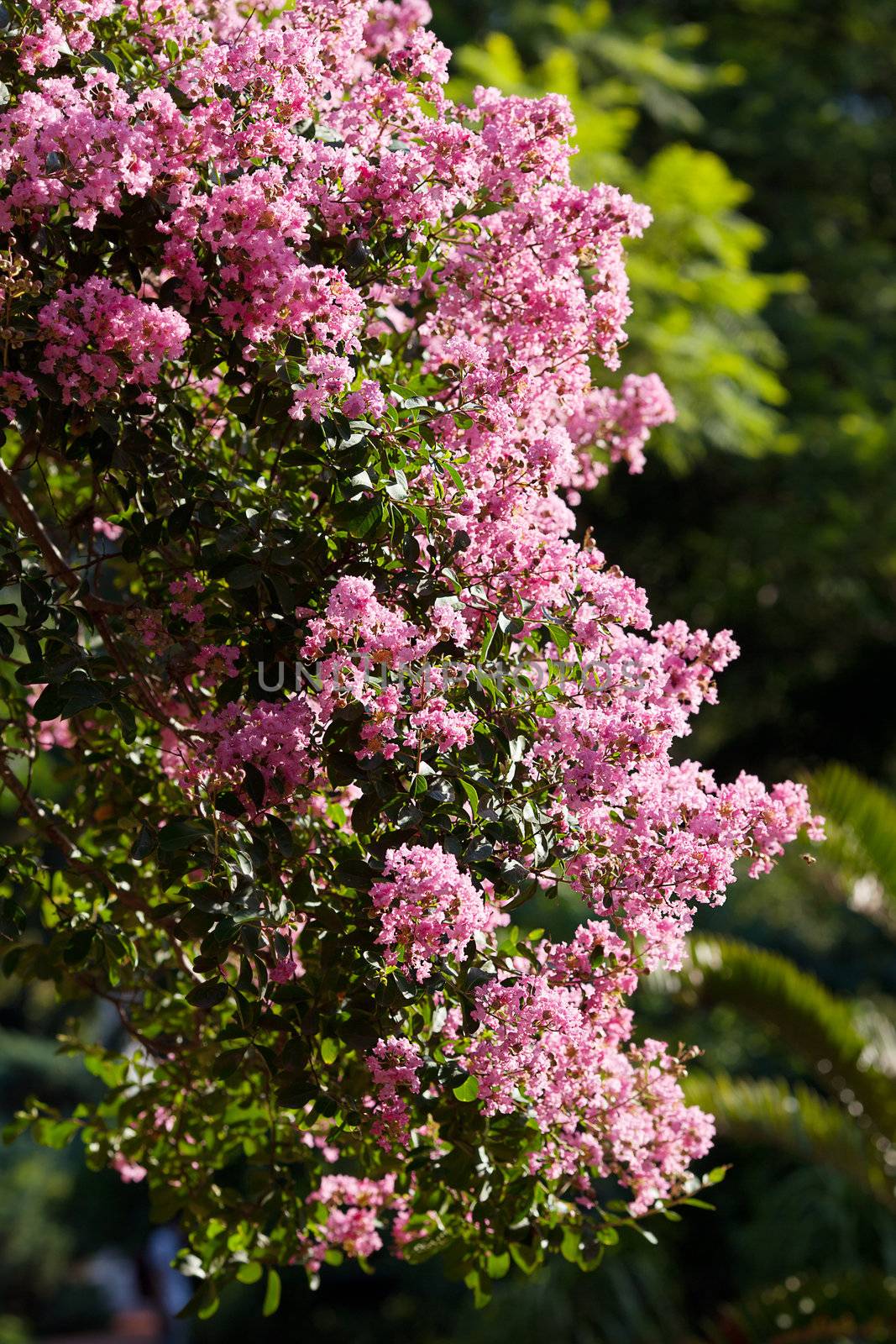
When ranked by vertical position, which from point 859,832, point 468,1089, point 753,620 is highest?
point 753,620

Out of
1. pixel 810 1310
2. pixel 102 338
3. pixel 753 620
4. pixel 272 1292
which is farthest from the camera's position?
pixel 753 620

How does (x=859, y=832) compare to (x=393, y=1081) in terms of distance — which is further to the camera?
(x=859, y=832)

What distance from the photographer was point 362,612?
183 centimetres

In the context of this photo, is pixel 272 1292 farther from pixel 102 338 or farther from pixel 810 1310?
pixel 810 1310

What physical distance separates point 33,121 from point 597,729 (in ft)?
3.56

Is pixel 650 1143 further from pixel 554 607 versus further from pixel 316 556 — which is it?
pixel 316 556

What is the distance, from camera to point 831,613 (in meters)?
11.7

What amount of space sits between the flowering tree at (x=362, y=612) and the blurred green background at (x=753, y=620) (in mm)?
2665

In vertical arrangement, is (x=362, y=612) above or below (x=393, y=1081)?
above

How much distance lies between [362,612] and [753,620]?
10199 mm

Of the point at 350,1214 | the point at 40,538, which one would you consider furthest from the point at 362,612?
the point at 350,1214

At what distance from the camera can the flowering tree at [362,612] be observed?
1891 mm

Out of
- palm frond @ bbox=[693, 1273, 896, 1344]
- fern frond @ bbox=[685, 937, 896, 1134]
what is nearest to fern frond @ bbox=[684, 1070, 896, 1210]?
fern frond @ bbox=[685, 937, 896, 1134]

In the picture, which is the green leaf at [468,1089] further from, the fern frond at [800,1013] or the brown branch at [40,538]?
the fern frond at [800,1013]
